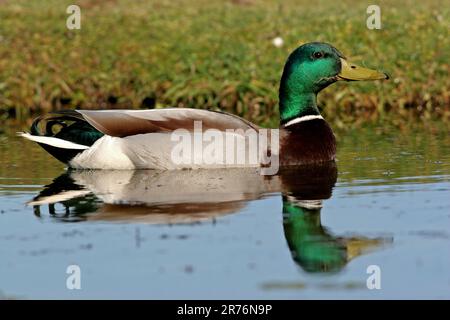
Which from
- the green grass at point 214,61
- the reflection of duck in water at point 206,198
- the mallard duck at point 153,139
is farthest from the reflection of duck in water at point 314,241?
the green grass at point 214,61

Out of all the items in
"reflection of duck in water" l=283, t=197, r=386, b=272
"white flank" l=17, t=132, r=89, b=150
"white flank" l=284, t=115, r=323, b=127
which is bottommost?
"reflection of duck in water" l=283, t=197, r=386, b=272

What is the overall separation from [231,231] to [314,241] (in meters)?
0.53

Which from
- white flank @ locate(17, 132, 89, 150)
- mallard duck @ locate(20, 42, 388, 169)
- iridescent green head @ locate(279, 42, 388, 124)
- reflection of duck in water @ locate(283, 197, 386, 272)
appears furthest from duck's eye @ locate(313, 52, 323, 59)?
reflection of duck in water @ locate(283, 197, 386, 272)

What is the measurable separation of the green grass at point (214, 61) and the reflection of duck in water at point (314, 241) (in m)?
5.04

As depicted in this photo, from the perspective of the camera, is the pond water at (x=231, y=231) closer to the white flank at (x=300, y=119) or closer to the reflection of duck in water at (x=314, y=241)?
the reflection of duck in water at (x=314, y=241)

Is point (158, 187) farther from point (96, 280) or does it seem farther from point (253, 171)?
point (96, 280)

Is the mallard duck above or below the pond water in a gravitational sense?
above

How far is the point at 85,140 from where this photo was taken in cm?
955

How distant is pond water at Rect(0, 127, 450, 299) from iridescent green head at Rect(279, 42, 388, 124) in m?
0.71

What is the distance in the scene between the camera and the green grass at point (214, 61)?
13367mm

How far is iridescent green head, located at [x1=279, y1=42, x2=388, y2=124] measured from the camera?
32.5 ft

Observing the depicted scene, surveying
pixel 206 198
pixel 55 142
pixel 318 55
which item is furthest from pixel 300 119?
pixel 206 198

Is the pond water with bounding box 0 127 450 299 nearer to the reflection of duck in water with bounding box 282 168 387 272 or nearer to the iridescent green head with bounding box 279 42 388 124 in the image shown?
the reflection of duck in water with bounding box 282 168 387 272
